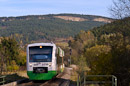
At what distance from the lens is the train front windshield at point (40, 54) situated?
26.5 metres

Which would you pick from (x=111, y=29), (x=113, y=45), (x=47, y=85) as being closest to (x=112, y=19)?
(x=111, y=29)

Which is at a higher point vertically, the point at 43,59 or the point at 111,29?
the point at 111,29

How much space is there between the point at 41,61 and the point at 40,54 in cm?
68

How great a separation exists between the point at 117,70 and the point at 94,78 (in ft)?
7.28

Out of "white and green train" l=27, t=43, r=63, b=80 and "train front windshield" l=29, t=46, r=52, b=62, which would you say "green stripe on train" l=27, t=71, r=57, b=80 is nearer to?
"white and green train" l=27, t=43, r=63, b=80

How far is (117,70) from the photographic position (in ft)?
74.5

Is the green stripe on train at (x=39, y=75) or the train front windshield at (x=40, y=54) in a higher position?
the train front windshield at (x=40, y=54)

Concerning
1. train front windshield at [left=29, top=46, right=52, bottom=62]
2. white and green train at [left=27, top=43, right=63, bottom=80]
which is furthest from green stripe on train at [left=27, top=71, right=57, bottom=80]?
train front windshield at [left=29, top=46, right=52, bottom=62]

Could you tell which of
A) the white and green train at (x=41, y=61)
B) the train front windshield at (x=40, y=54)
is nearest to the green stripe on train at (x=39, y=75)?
the white and green train at (x=41, y=61)

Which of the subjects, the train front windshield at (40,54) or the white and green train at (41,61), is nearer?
the white and green train at (41,61)

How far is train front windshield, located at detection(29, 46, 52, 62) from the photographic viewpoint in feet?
86.9

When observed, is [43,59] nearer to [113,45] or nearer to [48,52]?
[48,52]

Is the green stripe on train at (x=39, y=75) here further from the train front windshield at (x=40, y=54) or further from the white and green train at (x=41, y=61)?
the train front windshield at (x=40, y=54)

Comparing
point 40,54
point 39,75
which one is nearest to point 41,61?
point 40,54
